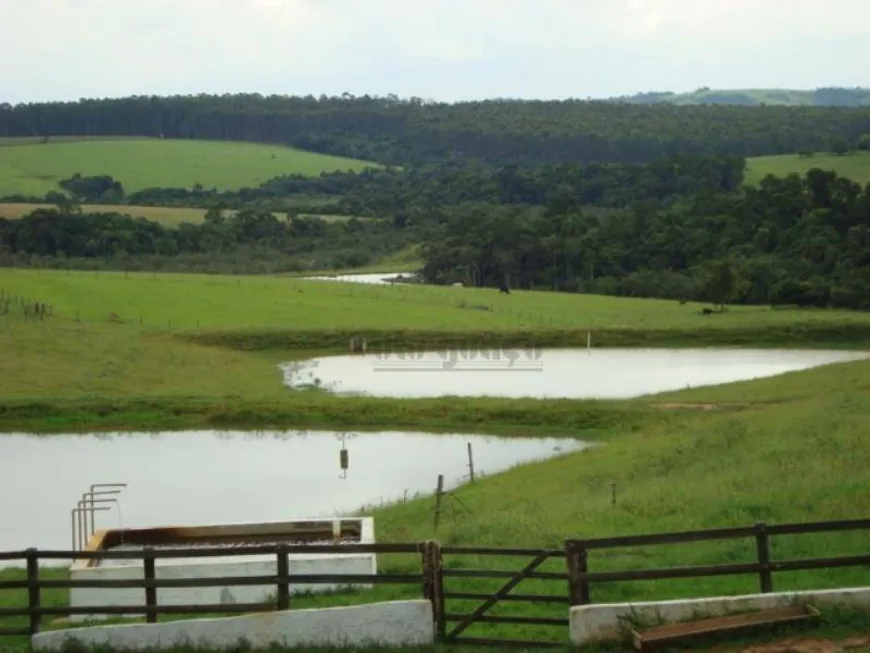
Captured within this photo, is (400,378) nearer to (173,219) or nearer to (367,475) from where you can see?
(367,475)

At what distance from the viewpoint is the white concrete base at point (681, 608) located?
12.7m

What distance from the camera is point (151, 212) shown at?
4626 inches

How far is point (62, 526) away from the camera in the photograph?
81.6ft

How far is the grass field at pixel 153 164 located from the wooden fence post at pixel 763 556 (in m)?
132

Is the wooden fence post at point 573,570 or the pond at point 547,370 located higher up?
the wooden fence post at point 573,570

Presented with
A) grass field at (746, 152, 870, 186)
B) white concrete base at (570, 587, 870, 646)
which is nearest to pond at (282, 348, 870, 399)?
white concrete base at (570, 587, 870, 646)

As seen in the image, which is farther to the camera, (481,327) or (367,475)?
(481,327)

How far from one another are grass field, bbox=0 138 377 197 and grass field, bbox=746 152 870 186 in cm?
5864

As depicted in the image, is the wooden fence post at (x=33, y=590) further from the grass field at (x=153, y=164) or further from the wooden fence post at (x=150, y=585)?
the grass field at (x=153, y=164)

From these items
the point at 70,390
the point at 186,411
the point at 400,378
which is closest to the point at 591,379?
the point at 400,378

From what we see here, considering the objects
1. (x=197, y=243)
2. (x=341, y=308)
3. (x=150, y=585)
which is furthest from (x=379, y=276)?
(x=150, y=585)

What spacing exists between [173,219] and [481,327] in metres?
60.4

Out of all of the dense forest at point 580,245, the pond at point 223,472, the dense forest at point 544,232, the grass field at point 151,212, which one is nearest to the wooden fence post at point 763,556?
the pond at point 223,472

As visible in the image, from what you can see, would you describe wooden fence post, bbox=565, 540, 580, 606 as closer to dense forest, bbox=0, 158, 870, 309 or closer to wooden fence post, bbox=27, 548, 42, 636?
wooden fence post, bbox=27, 548, 42, 636
